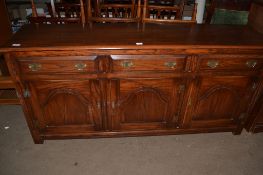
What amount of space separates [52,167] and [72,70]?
830mm

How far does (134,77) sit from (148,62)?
0.15m

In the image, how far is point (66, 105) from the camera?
5.59ft

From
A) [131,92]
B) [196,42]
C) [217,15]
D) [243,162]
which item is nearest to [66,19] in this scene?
→ [131,92]

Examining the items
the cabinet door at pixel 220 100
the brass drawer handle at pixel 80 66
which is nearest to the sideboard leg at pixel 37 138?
the brass drawer handle at pixel 80 66

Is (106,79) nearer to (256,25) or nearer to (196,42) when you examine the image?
(196,42)

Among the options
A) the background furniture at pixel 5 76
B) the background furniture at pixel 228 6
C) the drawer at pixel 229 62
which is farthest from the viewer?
the background furniture at pixel 228 6

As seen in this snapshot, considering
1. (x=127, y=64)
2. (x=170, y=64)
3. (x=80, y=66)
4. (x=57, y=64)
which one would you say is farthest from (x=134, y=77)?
(x=57, y=64)

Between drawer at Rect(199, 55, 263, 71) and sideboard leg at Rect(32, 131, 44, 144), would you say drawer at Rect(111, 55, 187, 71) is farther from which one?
sideboard leg at Rect(32, 131, 44, 144)

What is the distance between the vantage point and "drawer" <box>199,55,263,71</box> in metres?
1.56

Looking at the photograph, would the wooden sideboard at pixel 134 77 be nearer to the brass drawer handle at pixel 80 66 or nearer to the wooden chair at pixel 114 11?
the brass drawer handle at pixel 80 66

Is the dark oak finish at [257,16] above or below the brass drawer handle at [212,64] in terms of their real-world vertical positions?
above

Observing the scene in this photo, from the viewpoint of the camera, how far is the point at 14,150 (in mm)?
1880

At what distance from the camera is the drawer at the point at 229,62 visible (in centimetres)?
156

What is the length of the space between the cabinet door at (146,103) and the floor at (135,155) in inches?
8.0
